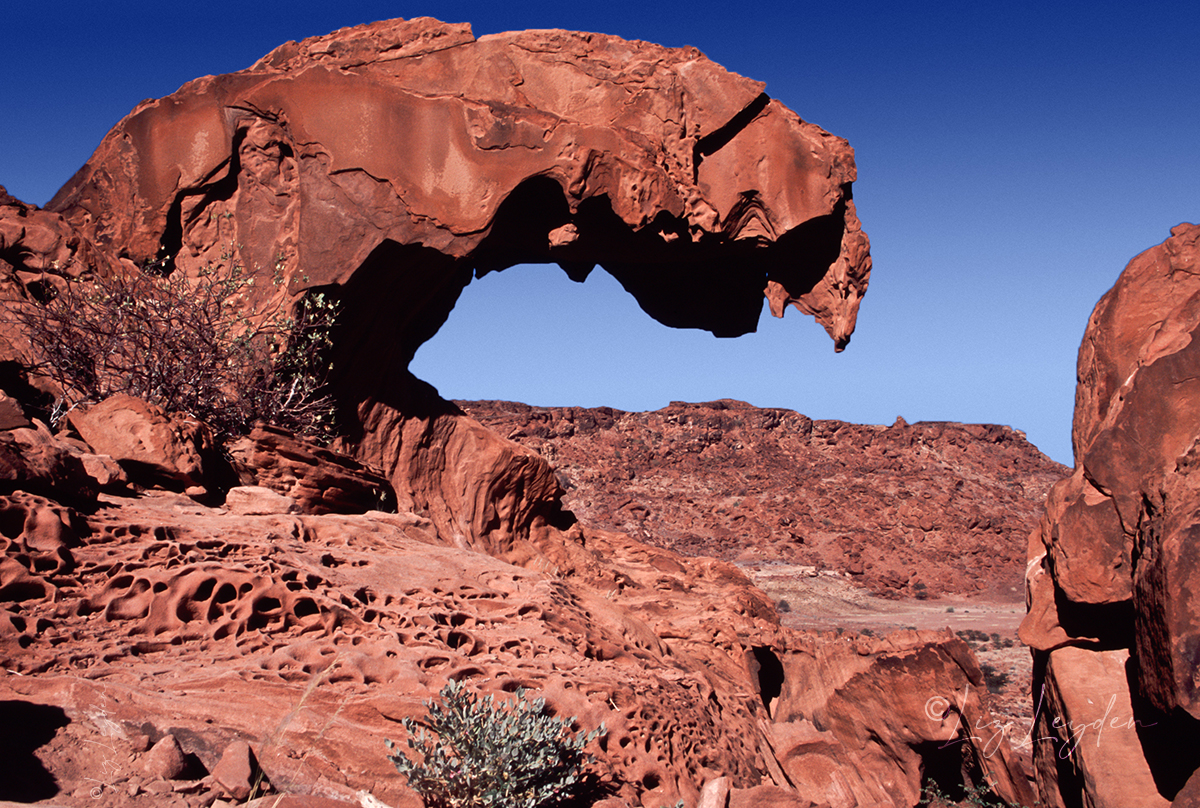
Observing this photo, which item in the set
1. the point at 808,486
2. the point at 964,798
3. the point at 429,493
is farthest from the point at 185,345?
the point at 808,486

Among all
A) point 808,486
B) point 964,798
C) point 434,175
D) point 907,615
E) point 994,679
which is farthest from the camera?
point 808,486

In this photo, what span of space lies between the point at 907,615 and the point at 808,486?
779cm

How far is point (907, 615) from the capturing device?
19.9 metres

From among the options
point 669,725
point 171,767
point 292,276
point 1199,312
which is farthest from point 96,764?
point 1199,312

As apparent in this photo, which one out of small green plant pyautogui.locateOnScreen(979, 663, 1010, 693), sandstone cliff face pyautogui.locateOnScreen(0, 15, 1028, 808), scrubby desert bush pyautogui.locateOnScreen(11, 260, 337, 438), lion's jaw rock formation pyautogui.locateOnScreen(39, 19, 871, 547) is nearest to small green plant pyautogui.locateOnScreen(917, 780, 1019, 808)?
sandstone cliff face pyautogui.locateOnScreen(0, 15, 1028, 808)

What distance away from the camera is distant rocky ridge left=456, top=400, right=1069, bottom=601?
80.3 feet

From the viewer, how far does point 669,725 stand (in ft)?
14.9

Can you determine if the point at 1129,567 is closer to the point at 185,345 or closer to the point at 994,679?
the point at 185,345

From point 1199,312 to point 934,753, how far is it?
184 inches

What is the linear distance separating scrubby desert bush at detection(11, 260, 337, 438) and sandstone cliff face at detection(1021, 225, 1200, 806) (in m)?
6.02

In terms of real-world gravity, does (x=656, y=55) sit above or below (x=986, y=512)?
above

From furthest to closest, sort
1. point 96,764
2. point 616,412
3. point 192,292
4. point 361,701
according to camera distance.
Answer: point 616,412, point 192,292, point 361,701, point 96,764

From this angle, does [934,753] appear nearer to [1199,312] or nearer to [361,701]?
[1199,312]

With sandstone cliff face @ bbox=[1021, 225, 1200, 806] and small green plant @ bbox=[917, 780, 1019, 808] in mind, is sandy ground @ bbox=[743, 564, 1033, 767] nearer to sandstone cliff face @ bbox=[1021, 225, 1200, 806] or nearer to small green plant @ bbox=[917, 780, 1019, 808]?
small green plant @ bbox=[917, 780, 1019, 808]
